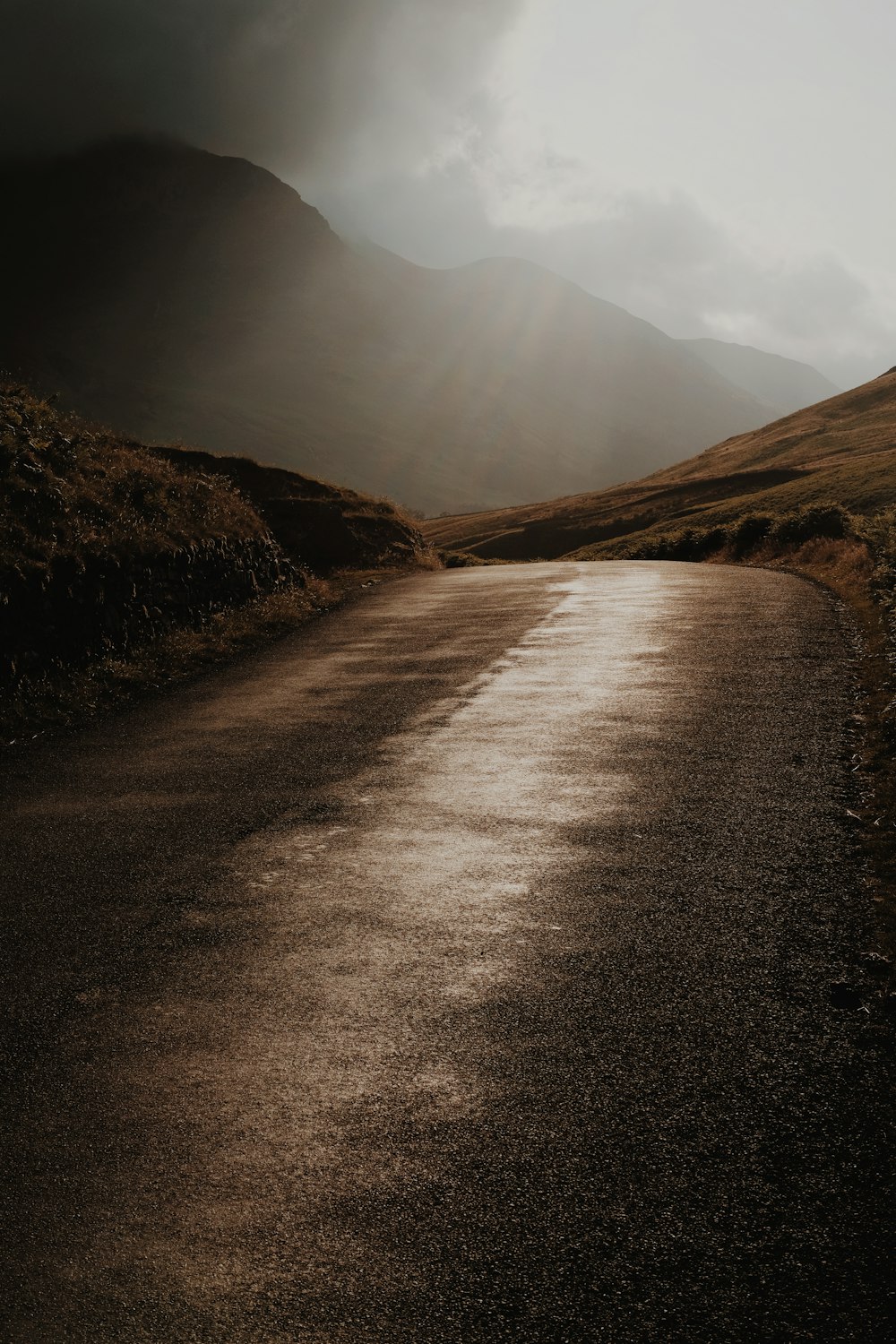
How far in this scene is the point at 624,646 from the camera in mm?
14273

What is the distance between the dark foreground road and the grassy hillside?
3.20 m

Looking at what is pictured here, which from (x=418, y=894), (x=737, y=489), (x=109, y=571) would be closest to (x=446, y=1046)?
(x=418, y=894)

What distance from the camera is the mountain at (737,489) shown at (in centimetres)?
5738

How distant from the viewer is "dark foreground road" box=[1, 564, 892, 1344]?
10.5 feet

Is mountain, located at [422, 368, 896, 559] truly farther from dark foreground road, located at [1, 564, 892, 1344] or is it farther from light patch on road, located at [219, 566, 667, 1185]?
dark foreground road, located at [1, 564, 892, 1344]

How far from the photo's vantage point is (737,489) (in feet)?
271

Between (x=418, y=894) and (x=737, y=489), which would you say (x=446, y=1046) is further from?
(x=737, y=489)

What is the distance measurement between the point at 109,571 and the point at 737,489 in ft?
249

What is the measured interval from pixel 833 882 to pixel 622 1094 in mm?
2601

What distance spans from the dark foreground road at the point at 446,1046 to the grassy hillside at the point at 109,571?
320 centimetres

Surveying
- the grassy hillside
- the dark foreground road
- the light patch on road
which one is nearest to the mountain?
the grassy hillside

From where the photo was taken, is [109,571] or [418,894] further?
[109,571]

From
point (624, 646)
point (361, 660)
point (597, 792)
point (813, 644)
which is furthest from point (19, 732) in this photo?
point (813, 644)

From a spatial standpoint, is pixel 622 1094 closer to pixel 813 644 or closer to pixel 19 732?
pixel 19 732
